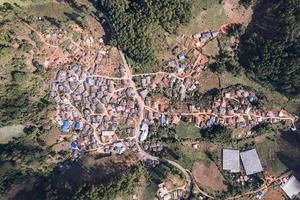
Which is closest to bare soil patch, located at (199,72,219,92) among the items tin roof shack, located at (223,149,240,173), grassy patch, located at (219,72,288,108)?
grassy patch, located at (219,72,288,108)

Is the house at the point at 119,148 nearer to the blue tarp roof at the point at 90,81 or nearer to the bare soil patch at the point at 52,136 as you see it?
the bare soil patch at the point at 52,136

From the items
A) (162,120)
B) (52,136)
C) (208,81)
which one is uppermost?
(208,81)

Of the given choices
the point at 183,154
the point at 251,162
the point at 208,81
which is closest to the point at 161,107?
the point at 183,154

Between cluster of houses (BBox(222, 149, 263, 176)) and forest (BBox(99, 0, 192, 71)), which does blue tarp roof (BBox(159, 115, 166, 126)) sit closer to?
forest (BBox(99, 0, 192, 71))

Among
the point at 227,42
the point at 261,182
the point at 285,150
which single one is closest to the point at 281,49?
the point at 227,42

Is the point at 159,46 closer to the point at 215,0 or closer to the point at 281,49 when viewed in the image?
the point at 215,0

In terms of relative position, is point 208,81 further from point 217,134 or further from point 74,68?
point 74,68

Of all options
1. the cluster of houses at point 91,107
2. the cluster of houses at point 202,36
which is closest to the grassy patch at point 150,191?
the cluster of houses at point 91,107
